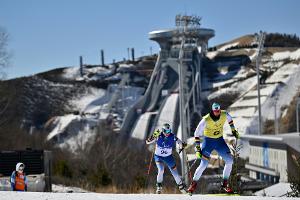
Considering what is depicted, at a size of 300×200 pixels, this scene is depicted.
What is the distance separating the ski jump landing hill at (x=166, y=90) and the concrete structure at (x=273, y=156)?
3628 centimetres

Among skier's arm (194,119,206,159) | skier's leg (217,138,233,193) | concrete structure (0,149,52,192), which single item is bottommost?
concrete structure (0,149,52,192)

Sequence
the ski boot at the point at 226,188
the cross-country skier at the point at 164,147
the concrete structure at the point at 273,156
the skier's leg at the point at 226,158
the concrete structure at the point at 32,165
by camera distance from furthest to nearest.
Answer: the concrete structure at the point at 273,156 → the concrete structure at the point at 32,165 → the cross-country skier at the point at 164,147 → the skier's leg at the point at 226,158 → the ski boot at the point at 226,188

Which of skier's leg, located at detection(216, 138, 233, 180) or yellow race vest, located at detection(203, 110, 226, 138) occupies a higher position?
yellow race vest, located at detection(203, 110, 226, 138)

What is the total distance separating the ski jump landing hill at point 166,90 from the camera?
8469 centimetres

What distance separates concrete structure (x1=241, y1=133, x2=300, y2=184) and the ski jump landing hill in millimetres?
36278

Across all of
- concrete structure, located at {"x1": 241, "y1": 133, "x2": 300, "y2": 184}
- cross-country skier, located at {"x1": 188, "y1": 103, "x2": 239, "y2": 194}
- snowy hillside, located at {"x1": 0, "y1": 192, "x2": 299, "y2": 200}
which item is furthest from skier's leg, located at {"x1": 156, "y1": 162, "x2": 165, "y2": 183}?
concrete structure, located at {"x1": 241, "y1": 133, "x2": 300, "y2": 184}

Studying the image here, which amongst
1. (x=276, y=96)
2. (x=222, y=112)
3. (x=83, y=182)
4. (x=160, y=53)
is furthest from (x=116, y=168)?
(x=160, y=53)

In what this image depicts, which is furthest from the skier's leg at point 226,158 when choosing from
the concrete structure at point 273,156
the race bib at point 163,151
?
the concrete structure at point 273,156

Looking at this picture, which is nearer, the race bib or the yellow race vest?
the yellow race vest

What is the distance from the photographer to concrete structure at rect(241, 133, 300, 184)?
36625 mm

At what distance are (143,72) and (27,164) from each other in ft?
331

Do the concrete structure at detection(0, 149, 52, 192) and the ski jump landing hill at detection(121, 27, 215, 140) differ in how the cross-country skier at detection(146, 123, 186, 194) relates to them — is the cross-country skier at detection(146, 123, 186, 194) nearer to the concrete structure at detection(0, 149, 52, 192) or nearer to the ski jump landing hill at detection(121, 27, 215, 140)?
the concrete structure at detection(0, 149, 52, 192)

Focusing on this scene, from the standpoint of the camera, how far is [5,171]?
2098 cm

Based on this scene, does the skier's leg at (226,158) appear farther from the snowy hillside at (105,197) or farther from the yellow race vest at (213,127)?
the snowy hillside at (105,197)
